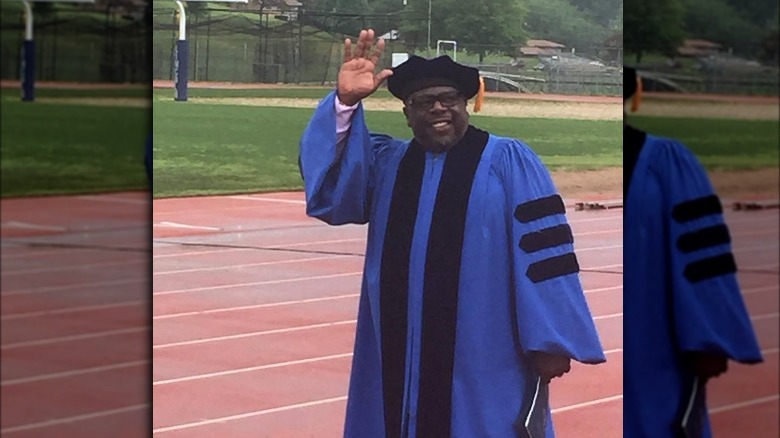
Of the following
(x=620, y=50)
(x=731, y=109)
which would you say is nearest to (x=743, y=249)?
(x=731, y=109)

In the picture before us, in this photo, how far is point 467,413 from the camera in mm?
2326

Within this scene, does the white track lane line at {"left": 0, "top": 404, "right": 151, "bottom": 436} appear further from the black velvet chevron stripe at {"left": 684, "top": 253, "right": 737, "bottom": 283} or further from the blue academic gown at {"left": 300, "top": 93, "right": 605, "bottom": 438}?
the black velvet chevron stripe at {"left": 684, "top": 253, "right": 737, "bottom": 283}

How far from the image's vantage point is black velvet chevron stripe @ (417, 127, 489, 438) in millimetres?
2283

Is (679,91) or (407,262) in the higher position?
(679,91)

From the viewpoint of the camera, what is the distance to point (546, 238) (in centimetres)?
226

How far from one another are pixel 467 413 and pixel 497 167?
0.45 metres

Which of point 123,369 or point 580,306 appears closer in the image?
point 580,306

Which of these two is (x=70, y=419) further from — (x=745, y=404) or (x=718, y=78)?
(x=718, y=78)

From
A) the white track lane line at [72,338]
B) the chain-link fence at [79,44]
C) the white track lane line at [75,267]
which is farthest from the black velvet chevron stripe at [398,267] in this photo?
the white track lane line at [72,338]

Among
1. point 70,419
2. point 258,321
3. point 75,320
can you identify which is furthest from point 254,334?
point 75,320

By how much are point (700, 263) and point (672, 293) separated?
80 millimetres

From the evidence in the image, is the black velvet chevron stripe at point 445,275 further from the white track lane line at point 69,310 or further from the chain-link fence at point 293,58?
the white track lane line at point 69,310

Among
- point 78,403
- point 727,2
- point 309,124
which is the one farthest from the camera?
point 78,403

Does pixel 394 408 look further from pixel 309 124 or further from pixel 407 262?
pixel 309 124
